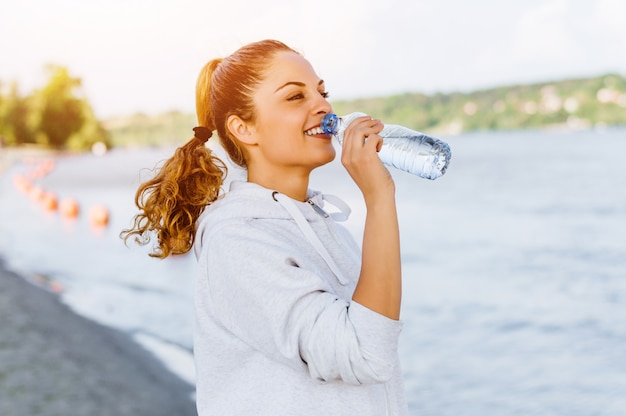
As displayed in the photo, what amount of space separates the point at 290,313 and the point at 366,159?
30 centimetres

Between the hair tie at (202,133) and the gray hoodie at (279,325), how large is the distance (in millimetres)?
172

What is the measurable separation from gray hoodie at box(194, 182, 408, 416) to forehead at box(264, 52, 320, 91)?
8.5 inches

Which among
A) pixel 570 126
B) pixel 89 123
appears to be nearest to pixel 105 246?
pixel 89 123

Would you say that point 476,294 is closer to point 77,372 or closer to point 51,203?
point 77,372

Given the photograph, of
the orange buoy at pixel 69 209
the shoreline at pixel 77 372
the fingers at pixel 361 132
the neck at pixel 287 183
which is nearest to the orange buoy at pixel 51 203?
the orange buoy at pixel 69 209

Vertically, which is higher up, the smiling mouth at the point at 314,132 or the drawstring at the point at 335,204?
the smiling mouth at the point at 314,132

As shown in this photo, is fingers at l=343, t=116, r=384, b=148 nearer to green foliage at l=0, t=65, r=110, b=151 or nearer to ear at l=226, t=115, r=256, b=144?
ear at l=226, t=115, r=256, b=144

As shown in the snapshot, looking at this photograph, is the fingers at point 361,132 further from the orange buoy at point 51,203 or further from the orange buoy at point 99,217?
the orange buoy at point 51,203

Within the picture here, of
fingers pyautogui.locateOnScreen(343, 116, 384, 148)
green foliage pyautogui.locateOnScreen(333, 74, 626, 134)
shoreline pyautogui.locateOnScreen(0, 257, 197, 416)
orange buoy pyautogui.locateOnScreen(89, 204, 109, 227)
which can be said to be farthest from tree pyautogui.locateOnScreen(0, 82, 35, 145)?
fingers pyautogui.locateOnScreen(343, 116, 384, 148)

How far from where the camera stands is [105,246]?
538 inches

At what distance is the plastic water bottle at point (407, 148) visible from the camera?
60.3 inches

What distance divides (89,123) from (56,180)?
→ 34285 millimetres

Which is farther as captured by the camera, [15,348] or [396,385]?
[15,348]

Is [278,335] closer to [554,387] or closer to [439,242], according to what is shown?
[554,387]
